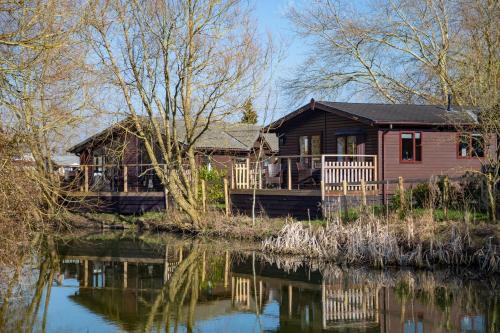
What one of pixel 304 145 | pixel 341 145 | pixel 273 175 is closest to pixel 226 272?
pixel 273 175

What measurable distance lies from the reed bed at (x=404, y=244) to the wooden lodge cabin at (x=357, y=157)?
489 centimetres

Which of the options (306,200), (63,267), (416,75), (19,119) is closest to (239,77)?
(306,200)

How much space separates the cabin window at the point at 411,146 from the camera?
2569 centimetres

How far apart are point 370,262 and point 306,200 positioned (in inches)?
276

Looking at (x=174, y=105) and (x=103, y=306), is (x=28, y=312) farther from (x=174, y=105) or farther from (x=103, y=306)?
(x=174, y=105)

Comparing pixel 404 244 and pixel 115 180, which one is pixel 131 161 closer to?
pixel 115 180

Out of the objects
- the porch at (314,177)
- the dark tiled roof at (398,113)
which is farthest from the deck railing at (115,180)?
the dark tiled roof at (398,113)

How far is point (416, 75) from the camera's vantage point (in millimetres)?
39000

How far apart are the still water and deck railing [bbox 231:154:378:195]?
5745 millimetres

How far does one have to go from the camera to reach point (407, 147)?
84.7 feet

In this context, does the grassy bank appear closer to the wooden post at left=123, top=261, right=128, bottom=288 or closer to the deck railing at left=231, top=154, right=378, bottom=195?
the deck railing at left=231, top=154, right=378, bottom=195

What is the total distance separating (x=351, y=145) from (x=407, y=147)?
84.2 inches

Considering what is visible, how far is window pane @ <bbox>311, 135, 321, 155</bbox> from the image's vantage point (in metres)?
28.6

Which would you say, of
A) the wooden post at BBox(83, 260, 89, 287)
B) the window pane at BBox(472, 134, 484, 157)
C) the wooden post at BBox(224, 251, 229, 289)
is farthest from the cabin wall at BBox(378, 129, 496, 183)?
the wooden post at BBox(83, 260, 89, 287)
